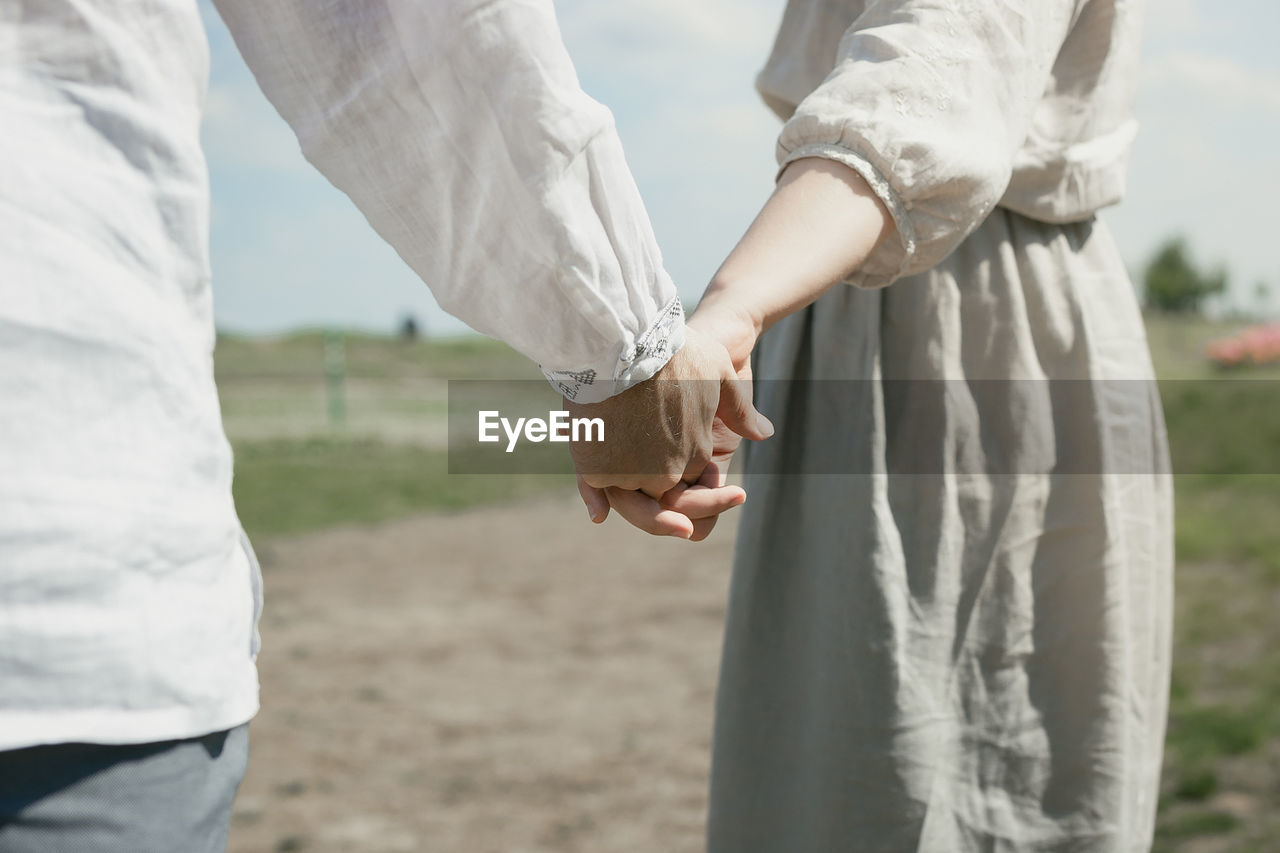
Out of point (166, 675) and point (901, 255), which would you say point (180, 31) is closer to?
point (166, 675)

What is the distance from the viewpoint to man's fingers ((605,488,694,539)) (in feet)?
3.94

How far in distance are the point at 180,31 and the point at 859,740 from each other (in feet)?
3.64

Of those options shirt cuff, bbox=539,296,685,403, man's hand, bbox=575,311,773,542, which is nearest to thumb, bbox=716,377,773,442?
man's hand, bbox=575,311,773,542

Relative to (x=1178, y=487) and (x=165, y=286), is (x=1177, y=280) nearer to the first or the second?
(x=1178, y=487)

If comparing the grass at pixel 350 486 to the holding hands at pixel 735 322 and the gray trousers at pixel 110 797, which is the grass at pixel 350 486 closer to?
the holding hands at pixel 735 322

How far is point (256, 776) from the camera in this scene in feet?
11.2

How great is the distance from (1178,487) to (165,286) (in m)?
7.50

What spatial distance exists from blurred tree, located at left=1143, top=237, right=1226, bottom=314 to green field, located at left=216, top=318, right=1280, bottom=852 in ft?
65.7

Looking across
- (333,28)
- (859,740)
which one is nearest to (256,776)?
(859,740)

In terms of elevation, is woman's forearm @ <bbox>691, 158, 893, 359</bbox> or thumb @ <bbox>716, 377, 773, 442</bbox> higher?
woman's forearm @ <bbox>691, 158, 893, 359</bbox>

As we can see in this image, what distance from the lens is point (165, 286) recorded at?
2.66 ft

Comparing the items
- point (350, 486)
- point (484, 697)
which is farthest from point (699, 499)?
point (350, 486)

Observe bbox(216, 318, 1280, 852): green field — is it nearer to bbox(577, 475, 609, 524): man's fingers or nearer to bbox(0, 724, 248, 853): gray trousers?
bbox(577, 475, 609, 524): man's fingers

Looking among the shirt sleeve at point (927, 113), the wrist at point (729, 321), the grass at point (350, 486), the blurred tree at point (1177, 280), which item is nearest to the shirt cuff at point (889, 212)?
the shirt sleeve at point (927, 113)
